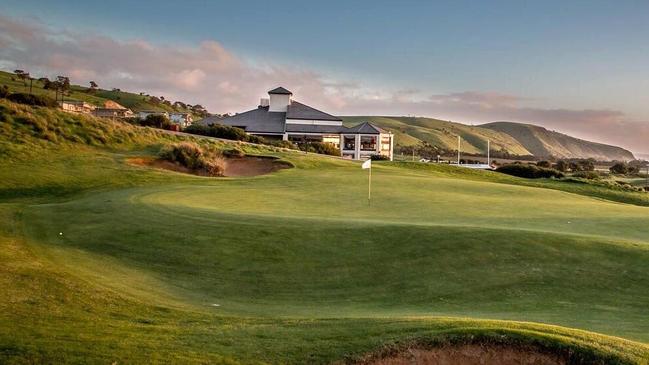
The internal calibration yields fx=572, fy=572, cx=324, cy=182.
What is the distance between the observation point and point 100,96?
16638 cm

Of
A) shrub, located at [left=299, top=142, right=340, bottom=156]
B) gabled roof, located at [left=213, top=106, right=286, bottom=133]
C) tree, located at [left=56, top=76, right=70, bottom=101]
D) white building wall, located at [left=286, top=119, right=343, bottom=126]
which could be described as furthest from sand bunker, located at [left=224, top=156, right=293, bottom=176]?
tree, located at [left=56, top=76, right=70, bottom=101]

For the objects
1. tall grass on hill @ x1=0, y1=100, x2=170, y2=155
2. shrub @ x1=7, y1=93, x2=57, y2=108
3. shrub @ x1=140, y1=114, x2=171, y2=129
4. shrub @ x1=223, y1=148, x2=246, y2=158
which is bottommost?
shrub @ x1=223, y1=148, x2=246, y2=158

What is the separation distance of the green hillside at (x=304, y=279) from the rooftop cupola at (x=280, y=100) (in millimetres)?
77734

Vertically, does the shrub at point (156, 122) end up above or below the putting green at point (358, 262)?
above

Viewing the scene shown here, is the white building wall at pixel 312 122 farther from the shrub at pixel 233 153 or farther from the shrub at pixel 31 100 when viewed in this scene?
the shrub at pixel 233 153

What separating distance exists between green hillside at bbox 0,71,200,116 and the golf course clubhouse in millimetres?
54319

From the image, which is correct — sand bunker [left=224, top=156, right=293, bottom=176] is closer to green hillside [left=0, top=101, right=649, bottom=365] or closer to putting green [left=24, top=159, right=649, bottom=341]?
green hillside [left=0, top=101, right=649, bottom=365]

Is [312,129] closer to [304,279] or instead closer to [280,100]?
[280,100]

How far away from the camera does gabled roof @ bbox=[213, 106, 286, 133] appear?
97.0 metres

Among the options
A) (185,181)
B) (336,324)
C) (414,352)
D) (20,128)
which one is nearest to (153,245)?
(336,324)

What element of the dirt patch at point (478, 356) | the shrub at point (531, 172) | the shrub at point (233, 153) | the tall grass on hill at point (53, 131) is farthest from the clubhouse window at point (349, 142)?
the dirt patch at point (478, 356)

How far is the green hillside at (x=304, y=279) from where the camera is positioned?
8500 mm

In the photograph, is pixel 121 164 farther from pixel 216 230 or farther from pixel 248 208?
pixel 216 230

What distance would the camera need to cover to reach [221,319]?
10.3m
